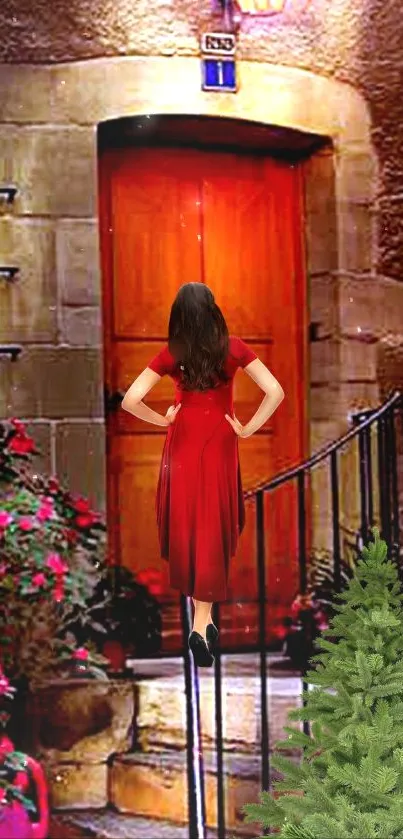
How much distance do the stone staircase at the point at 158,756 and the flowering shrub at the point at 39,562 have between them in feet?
0.57

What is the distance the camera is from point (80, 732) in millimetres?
2617

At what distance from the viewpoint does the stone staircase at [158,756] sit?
2.62m

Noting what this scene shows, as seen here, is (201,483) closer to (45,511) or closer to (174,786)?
(45,511)

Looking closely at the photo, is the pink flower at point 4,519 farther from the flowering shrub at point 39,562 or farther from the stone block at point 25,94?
the stone block at point 25,94

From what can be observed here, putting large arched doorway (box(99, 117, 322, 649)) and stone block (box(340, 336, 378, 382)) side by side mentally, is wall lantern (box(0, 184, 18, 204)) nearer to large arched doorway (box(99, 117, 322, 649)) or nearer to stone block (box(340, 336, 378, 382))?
large arched doorway (box(99, 117, 322, 649))

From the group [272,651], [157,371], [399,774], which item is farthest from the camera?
[272,651]

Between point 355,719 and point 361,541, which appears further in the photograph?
point 361,541

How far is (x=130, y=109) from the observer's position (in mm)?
2596

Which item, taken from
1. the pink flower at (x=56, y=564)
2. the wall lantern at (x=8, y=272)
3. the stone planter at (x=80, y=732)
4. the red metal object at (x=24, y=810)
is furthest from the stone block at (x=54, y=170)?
the red metal object at (x=24, y=810)

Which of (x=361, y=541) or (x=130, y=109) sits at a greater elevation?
(x=130, y=109)

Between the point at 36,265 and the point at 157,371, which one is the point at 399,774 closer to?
the point at 157,371

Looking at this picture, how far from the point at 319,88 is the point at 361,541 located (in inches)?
39.3

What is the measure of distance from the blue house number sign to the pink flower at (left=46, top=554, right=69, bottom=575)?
3.45ft

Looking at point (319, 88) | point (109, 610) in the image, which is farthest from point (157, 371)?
point (319, 88)
